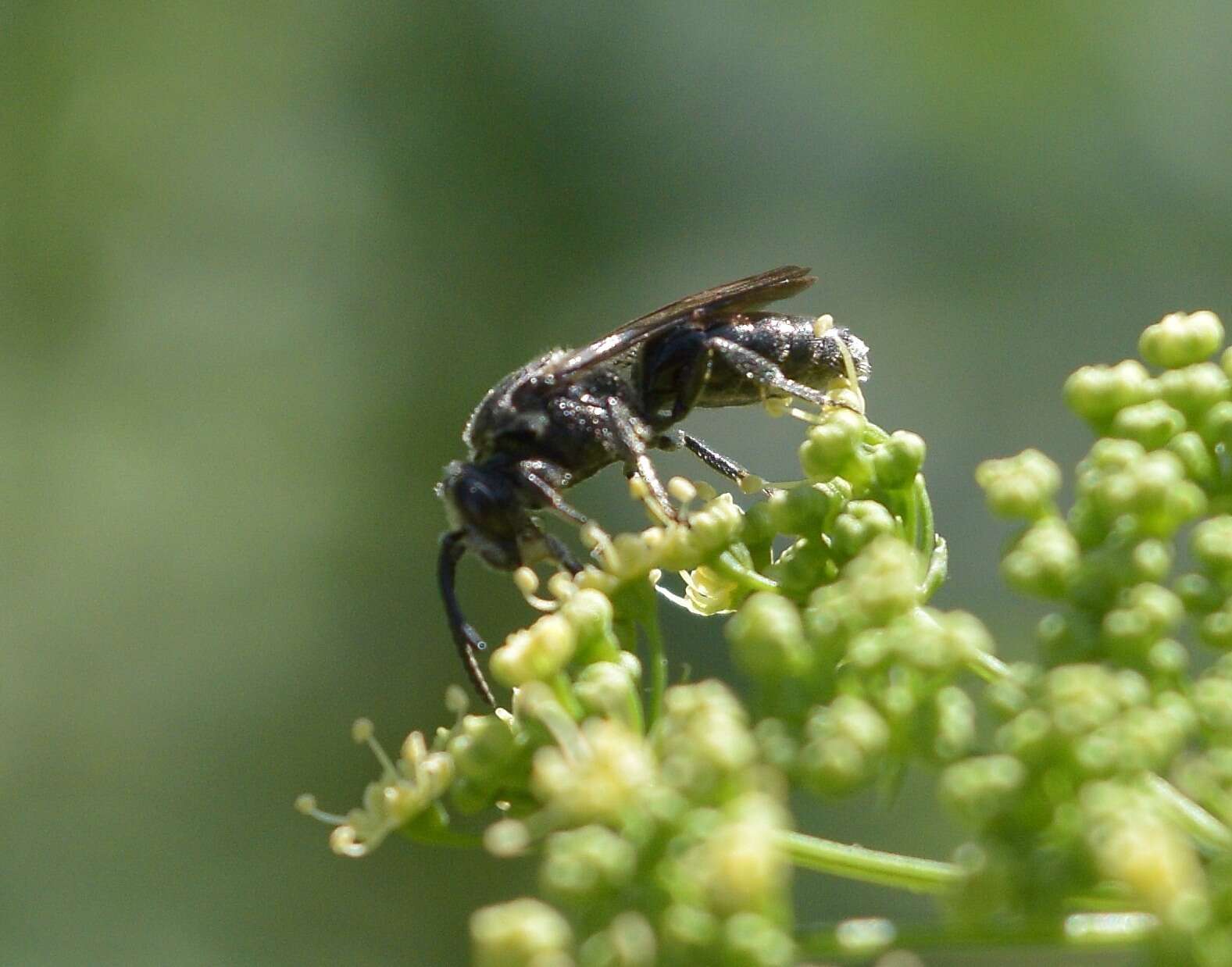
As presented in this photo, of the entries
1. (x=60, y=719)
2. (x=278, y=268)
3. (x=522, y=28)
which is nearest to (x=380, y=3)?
(x=522, y=28)

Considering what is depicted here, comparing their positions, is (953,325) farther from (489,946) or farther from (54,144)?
(489,946)

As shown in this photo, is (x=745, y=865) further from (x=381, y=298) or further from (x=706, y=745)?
(x=381, y=298)

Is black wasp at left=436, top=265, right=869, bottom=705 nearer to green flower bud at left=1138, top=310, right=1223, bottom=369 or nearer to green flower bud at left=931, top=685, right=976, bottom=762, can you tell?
green flower bud at left=1138, top=310, right=1223, bottom=369

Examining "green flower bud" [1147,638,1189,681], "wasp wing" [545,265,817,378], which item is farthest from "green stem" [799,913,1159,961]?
"wasp wing" [545,265,817,378]

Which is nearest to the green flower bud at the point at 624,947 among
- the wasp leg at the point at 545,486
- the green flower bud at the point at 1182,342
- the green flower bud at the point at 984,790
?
the green flower bud at the point at 984,790

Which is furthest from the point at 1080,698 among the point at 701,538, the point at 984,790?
the point at 701,538

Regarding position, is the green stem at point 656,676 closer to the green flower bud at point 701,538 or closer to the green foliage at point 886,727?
the green foliage at point 886,727
